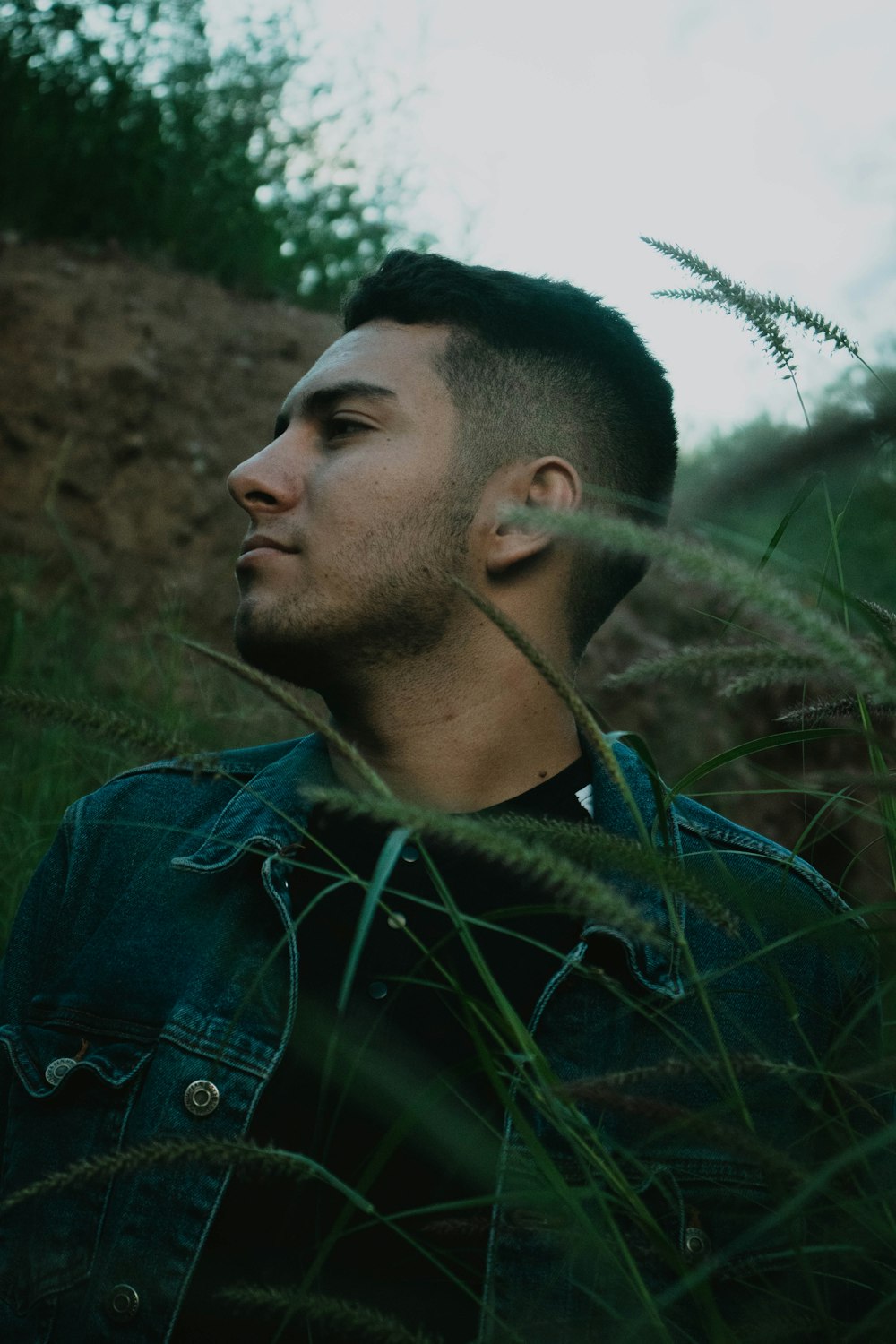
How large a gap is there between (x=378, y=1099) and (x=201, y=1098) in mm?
436

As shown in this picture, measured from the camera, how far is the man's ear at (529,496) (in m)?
2.34

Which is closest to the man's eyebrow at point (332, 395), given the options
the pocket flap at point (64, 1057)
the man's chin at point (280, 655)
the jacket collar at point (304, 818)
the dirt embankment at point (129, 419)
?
the man's chin at point (280, 655)

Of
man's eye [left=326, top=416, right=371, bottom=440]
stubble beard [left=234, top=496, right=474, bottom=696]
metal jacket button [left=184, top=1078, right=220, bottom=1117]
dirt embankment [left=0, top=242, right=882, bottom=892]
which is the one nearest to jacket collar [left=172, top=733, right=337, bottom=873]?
stubble beard [left=234, top=496, right=474, bottom=696]

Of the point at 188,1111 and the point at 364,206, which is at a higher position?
the point at 364,206

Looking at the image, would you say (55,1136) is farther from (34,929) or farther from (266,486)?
(266,486)

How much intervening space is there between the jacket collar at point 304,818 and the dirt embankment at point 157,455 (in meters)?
2.30

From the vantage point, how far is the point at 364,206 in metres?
5.82

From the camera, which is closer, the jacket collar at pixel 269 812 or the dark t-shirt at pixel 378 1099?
the dark t-shirt at pixel 378 1099

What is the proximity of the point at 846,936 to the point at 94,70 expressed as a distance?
19.2 ft

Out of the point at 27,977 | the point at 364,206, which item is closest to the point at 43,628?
the point at 27,977

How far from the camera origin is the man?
947 mm

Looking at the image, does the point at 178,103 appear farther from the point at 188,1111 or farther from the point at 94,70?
the point at 188,1111

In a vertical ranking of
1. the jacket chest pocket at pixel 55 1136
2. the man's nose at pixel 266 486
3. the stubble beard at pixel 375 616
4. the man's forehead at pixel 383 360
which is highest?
the man's forehead at pixel 383 360

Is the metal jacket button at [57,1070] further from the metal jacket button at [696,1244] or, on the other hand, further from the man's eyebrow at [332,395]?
the man's eyebrow at [332,395]
